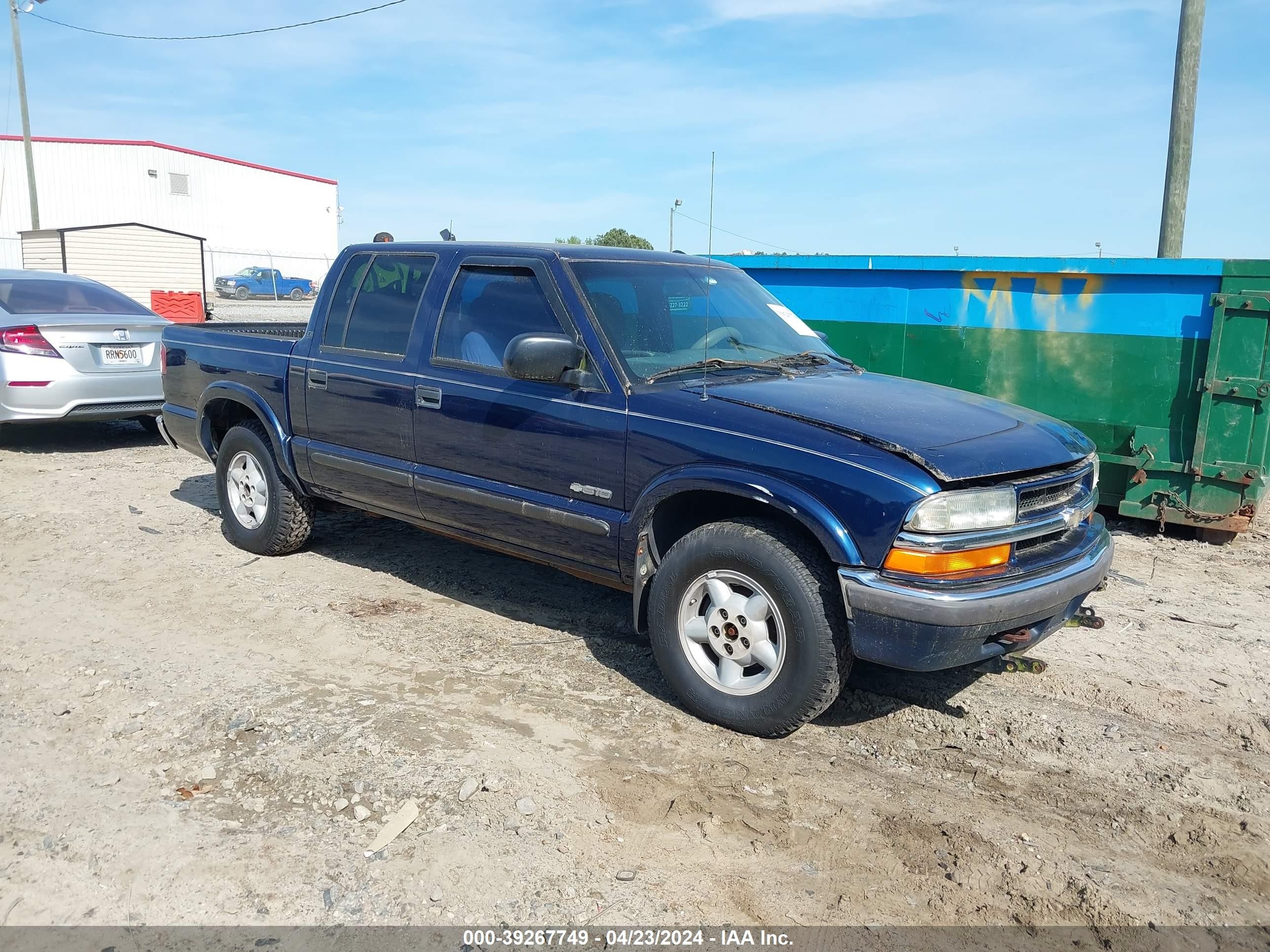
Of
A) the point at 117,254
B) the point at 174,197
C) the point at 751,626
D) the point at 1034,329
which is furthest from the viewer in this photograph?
the point at 174,197

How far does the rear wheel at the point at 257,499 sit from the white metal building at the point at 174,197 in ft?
128

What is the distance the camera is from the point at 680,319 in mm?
4707

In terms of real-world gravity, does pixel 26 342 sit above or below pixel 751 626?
above

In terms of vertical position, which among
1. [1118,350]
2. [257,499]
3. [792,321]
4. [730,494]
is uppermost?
[792,321]

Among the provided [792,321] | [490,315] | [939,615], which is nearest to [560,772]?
[939,615]

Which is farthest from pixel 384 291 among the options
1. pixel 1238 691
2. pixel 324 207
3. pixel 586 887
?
pixel 324 207

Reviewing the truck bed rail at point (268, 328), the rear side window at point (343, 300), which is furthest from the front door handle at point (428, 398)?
the truck bed rail at point (268, 328)

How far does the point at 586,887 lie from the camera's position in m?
2.98

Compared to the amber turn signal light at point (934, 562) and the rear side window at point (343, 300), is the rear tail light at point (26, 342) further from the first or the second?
the amber turn signal light at point (934, 562)

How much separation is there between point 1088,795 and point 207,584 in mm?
4511

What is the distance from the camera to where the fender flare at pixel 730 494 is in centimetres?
358

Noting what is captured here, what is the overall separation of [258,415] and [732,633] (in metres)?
3.43

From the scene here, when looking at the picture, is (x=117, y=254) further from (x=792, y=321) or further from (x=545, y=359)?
Answer: (x=545, y=359)

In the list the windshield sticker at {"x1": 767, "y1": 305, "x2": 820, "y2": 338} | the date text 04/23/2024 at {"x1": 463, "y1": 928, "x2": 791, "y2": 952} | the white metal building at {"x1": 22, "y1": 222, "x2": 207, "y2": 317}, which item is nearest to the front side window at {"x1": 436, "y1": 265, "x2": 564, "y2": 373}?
the windshield sticker at {"x1": 767, "y1": 305, "x2": 820, "y2": 338}
